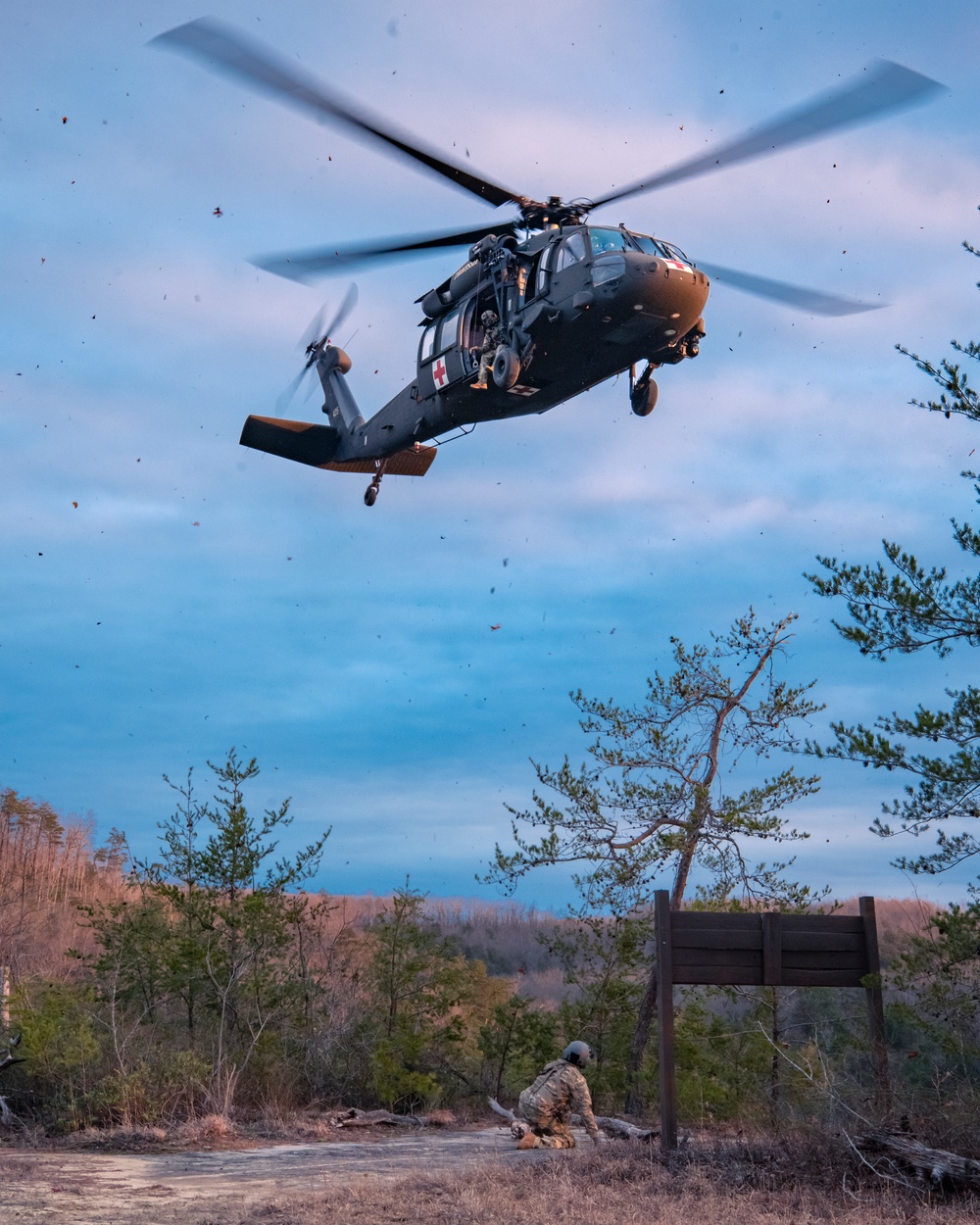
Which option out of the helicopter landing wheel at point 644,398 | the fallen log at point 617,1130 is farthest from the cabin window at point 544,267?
the fallen log at point 617,1130

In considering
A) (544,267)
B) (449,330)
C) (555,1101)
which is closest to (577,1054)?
(555,1101)

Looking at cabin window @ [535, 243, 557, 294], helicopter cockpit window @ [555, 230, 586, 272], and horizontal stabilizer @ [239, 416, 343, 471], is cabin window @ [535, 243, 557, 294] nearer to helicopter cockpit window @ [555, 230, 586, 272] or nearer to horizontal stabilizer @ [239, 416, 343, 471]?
helicopter cockpit window @ [555, 230, 586, 272]

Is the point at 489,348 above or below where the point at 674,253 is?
below

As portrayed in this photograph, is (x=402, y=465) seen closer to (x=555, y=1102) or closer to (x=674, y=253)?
(x=674, y=253)

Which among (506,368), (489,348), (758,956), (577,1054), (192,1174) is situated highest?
(489,348)

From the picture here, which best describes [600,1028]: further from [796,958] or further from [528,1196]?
[528,1196]

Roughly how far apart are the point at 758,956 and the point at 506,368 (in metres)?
8.55

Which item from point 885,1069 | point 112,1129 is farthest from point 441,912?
point 885,1069

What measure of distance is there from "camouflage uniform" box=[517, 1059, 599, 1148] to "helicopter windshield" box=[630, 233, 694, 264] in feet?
34.3

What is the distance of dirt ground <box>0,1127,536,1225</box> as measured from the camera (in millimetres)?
Answer: 9594

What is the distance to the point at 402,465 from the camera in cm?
2283

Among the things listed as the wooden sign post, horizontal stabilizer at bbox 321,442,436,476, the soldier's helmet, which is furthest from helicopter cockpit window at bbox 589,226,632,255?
the soldier's helmet

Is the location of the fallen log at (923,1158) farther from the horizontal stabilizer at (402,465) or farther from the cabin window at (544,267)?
the horizontal stabilizer at (402,465)

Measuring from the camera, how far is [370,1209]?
9.26m
